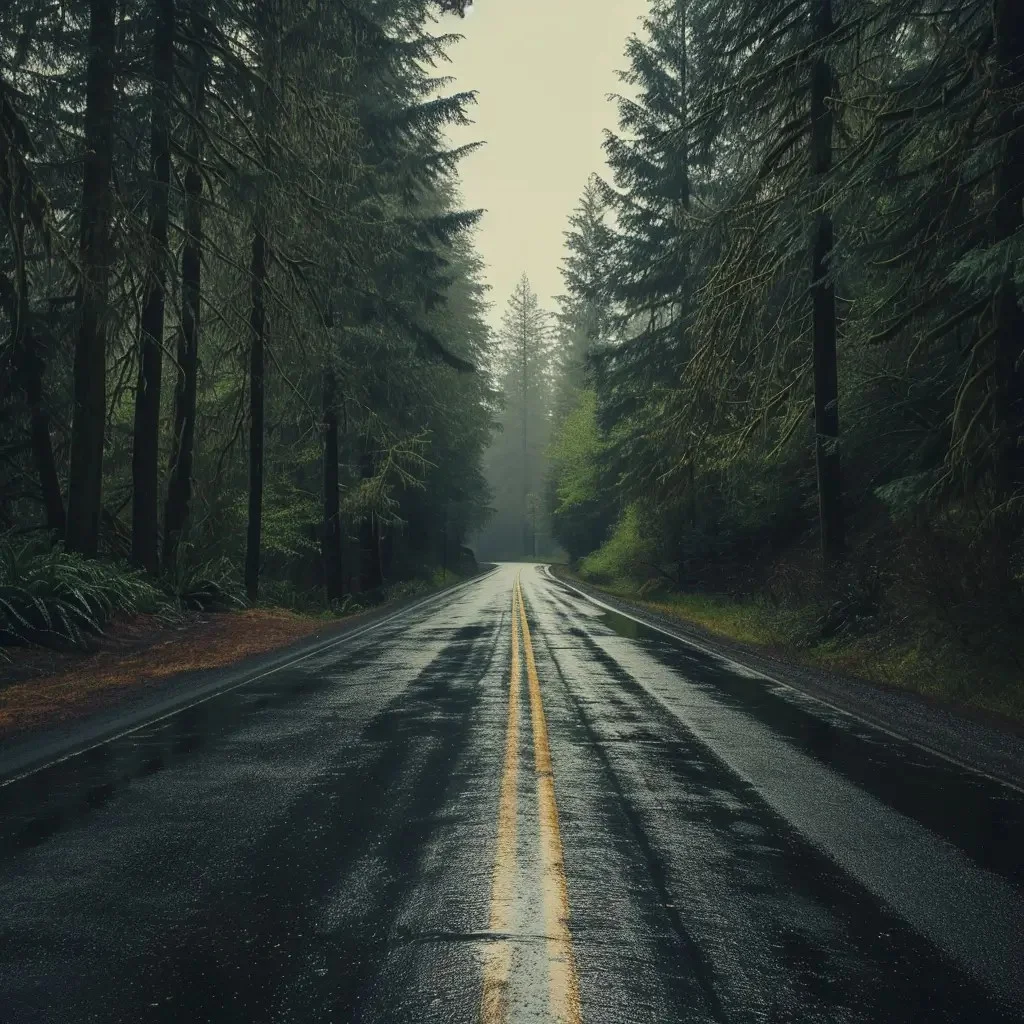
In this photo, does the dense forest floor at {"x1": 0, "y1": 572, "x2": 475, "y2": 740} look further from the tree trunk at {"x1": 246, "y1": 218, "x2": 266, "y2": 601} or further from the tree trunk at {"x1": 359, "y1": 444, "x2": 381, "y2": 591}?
the tree trunk at {"x1": 359, "y1": 444, "x2": 381, "y2": 591}

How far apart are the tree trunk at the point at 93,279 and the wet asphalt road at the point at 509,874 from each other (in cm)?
871

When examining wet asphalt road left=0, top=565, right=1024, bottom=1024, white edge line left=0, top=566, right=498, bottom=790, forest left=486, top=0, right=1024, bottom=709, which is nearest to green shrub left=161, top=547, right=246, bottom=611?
white edge line left=0, top=566, right=498, bottom=790

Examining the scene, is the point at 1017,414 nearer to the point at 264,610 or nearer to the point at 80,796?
the point at 80,796

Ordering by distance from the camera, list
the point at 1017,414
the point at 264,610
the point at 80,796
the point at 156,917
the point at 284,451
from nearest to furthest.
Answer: the point at 156,917, the point at 80,796, the point at 1017,414, the point at 264,610, the point at 284,451

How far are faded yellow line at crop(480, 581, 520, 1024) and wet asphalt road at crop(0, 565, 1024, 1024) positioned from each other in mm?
18

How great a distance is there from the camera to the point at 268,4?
16828mm

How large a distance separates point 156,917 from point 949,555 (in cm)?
1114

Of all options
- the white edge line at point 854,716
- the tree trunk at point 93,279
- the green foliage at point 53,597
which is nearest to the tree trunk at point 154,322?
the tree trunk at point 93,279

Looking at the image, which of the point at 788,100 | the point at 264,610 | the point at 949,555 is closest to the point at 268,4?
the point at 788,100

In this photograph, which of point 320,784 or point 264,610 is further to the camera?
point 264,610

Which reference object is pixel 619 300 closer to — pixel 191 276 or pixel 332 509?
pixel 332 509

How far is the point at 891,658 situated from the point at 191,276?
17178 mm

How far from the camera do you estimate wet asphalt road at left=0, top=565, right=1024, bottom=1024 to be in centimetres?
380

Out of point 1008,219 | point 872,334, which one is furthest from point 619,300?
point 1008,219
